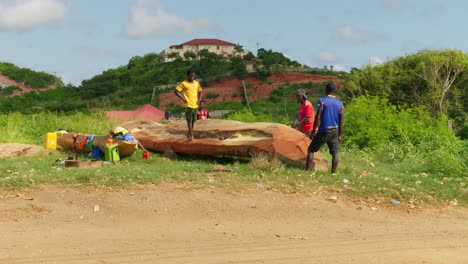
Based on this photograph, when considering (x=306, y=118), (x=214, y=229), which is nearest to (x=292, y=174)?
(x=306, y=118)

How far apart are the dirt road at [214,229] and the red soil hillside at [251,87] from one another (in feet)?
117

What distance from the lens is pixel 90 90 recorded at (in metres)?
49.8

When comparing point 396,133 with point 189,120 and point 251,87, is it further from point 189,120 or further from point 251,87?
point 251,87

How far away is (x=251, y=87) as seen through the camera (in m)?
45.3

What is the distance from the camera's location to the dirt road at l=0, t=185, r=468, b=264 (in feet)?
15.9

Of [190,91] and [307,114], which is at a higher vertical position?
[190,91]

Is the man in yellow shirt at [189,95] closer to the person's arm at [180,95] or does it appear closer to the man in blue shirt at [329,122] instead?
the person's arm at [180,95]

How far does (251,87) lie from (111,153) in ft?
120

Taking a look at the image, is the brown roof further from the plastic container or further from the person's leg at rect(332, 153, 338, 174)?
the person's leg at rect(332, 153, 338, 174)

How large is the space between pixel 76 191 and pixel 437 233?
443 centimetres

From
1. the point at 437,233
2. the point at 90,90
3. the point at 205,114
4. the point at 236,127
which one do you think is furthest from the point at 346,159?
the point at 90,90

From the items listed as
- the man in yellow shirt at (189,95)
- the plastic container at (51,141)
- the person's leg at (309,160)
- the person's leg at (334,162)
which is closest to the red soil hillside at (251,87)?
the plastic container at (51,141)

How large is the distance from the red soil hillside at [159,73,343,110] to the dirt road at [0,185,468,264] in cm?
3556

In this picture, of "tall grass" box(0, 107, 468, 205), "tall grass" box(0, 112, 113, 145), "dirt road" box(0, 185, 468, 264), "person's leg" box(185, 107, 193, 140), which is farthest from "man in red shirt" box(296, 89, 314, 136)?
"tall grass" box(0, 112, 113, 145)
